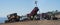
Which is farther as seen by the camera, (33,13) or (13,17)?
(13,17)

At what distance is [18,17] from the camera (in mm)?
26859

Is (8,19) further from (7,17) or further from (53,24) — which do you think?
(53,24)

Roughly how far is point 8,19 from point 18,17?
66.1 inches

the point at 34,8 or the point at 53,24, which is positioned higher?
the point at 34,8

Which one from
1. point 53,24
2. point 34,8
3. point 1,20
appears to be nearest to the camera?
point 53,24

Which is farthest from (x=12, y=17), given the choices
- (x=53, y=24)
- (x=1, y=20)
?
(x=53, y=24)

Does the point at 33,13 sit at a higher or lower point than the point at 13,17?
higher

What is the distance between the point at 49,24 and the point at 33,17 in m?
9.00

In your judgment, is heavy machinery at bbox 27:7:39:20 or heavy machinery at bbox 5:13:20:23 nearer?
heavy machinery at bbox 27:7:39:20

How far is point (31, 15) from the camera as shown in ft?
89.8

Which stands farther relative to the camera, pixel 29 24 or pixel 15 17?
pixel 15 17

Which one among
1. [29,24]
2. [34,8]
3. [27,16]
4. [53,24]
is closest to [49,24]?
[53,24]

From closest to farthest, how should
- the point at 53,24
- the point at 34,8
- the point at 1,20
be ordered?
the point at 53,24 < the point at 34,8 < the point at 1,20

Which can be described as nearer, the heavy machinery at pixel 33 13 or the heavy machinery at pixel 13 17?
the heavy machinery at pixel 33 13
